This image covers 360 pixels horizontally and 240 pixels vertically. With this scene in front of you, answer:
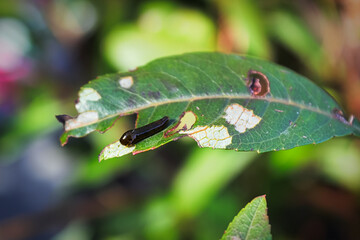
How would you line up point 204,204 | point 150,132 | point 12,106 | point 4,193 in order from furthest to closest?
point 4,193
point 12,106
point 204,204
point 150,132

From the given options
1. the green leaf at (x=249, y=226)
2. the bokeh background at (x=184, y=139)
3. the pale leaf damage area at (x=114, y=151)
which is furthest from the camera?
the bokeh background at (x=184, y=139)

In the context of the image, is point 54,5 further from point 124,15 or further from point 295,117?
point 295,117

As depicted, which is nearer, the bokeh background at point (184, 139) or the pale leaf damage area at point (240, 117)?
the pale leaf damage area at point (240, 117)

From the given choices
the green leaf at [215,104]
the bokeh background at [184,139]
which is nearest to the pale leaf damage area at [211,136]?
the green leaf at [215,104]

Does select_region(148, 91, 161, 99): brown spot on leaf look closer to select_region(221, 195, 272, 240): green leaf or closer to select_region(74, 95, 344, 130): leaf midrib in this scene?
select_region(74, 95, 344, 130): leaf midrib

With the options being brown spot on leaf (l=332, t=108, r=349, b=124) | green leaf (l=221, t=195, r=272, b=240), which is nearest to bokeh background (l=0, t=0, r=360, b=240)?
brown spot on leaf (l=332, t=108, r=349, b=124)

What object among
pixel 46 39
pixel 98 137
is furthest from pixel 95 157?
pixel 46 39

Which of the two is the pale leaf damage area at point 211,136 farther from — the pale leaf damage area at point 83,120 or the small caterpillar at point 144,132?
the pale leaf damage area at point 83,120
